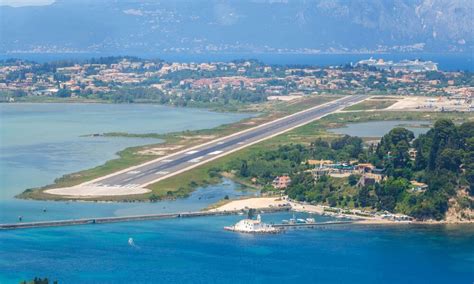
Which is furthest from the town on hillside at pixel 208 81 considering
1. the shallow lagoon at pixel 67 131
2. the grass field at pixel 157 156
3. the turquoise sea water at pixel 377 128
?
the grass field at pixel 157 156

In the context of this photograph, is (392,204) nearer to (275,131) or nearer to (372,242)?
(372,242)

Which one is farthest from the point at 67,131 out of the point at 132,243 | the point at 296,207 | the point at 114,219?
the point at 132,243

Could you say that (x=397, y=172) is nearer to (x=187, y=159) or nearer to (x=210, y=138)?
(x=187, y=159)

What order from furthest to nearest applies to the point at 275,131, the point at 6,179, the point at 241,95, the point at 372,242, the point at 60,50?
1. the point at 60,50
2. the point at 241,95
3. the point at 275,131
4. the point at 6,179
5. the point at 372,242

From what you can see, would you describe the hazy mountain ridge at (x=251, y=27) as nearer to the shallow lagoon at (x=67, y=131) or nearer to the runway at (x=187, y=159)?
the shallow lagoon at (x=67, y=131)

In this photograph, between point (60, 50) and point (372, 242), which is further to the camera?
point (60, 50)

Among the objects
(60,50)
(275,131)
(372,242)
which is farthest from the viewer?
(60,50)

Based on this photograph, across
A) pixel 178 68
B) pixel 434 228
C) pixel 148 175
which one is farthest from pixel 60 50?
pixel 434 228

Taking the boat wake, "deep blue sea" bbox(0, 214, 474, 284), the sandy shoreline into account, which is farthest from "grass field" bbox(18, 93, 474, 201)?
the boat wake
